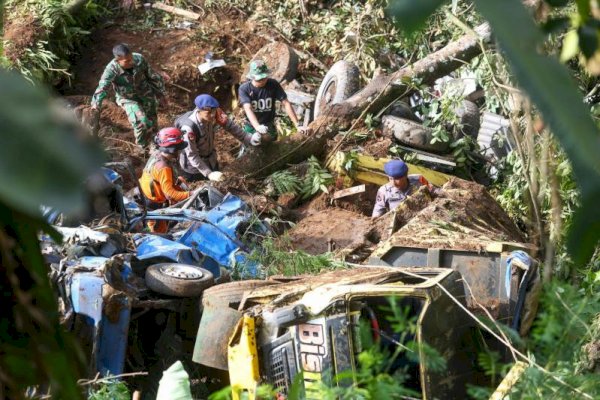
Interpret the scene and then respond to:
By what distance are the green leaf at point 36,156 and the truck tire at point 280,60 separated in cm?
1377

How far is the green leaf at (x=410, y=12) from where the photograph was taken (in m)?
0.62

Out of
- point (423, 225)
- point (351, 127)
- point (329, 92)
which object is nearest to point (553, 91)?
point (423, 225)

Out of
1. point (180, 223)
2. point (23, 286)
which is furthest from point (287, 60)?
point (23, 286)

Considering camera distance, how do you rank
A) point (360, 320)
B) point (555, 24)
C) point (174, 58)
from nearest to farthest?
point (555, 24) → point (360, 320) → point (174, 58)

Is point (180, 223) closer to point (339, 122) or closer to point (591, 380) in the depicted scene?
point (339, 122)

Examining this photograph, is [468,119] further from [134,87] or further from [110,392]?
[110,392]

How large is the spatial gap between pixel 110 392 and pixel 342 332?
1390 millimetres

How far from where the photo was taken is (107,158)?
23.8 inches

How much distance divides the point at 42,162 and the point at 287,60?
14.0 meters

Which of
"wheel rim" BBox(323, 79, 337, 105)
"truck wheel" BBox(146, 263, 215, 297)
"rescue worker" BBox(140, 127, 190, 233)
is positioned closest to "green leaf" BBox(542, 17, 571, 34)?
"truck wheel" BBox(146, 263, 215, 297)

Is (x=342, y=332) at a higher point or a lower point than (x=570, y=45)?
lower

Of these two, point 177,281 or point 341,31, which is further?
point 341,31

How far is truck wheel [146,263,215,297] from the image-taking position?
7.09 meters

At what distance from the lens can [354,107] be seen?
40.1 feet
